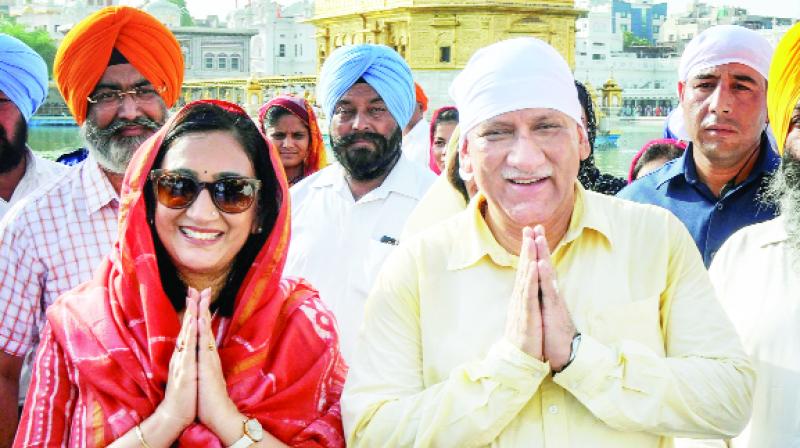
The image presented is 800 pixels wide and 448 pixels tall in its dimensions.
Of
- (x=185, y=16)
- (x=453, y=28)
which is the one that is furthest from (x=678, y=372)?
(x=185, y=16)

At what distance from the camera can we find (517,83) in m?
1.68

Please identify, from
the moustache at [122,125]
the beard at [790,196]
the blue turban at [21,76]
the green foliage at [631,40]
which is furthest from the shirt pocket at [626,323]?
the green foliage at [631,40]

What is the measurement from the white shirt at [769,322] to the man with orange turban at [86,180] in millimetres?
1651

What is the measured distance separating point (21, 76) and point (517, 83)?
2.25 m

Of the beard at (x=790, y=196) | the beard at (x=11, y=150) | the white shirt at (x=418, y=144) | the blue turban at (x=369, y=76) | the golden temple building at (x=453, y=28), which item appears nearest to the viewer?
the beard at (x=790, y=196)

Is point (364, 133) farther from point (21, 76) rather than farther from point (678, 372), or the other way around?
point (678, 372)


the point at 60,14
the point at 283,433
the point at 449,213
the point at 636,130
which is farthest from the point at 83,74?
the point at 60,14

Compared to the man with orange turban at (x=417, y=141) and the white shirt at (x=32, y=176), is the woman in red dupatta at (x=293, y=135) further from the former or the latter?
the man with orange turban at (x=417, y=141)

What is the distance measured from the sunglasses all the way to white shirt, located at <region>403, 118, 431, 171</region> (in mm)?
4725

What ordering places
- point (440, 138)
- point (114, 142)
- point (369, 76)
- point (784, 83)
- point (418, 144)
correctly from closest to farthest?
point (784, 83) < point (114, 142) < point (369, 76) < point (440, 138) < point (418, 144)

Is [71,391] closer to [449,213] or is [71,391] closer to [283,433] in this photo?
[283,433]

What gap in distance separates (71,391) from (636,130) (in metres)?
30.2

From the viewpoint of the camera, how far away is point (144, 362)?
1794mm

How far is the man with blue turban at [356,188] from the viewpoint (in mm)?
2865
